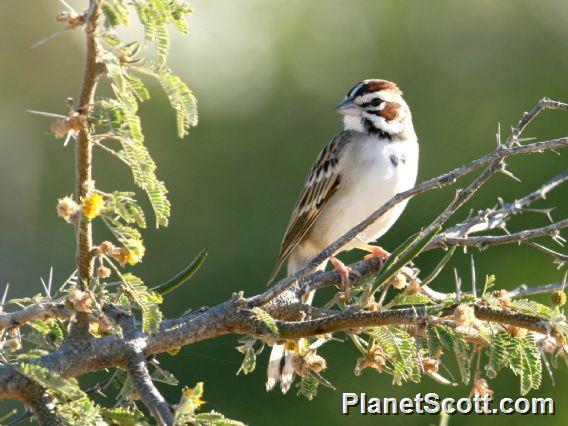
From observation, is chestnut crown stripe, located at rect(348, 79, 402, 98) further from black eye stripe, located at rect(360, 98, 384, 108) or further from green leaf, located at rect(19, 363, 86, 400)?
green leaf, located at rect(19, 363, 86, 400)

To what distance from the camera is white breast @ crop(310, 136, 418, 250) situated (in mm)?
4719

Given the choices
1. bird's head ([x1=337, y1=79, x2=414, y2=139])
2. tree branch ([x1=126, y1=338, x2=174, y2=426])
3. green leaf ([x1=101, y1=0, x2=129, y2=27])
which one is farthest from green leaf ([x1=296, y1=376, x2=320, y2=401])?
bird's head ([x1=337, y1=79, x2=414, y2=139])

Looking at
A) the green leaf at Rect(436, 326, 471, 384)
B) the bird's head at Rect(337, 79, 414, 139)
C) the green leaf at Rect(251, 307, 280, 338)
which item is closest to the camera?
the green leaf at Rect(251, 307, 280, 338)

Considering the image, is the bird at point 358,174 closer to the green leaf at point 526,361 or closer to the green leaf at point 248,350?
the green leaf at point 248,350

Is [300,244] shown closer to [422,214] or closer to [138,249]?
[422,214]

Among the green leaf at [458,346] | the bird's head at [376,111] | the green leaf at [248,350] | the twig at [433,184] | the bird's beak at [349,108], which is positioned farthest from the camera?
the bird's beak at [349,108]

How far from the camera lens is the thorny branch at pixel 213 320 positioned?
6.40 ft

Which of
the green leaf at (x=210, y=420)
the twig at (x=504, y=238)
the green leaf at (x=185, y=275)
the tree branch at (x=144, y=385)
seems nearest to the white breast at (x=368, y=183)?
the twig at (x=504, y=238)

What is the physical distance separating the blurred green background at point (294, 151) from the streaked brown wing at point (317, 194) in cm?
82

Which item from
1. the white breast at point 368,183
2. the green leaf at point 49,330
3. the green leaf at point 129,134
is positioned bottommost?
the green leaf at point 49,330

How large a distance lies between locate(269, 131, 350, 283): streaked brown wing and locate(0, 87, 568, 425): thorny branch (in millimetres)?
2544

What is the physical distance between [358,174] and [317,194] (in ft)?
1.08

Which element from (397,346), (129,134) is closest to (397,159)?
(397,346)

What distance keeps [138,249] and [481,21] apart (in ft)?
23.4
